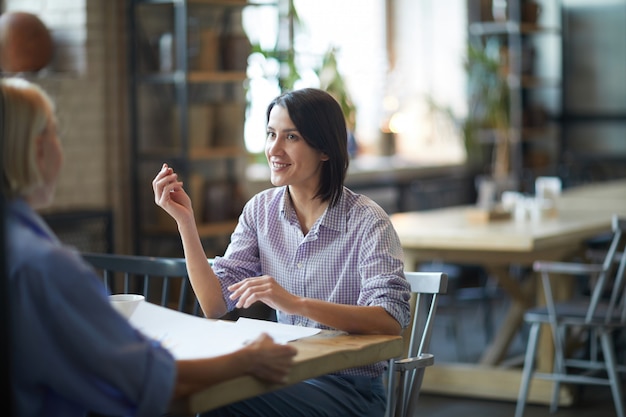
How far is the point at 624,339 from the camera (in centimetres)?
523

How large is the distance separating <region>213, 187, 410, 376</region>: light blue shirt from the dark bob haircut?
5 cm

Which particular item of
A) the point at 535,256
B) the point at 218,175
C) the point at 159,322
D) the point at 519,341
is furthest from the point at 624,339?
the point at 159,322

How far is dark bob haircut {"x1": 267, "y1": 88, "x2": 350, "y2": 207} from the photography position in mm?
2326

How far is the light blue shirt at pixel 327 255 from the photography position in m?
2.19

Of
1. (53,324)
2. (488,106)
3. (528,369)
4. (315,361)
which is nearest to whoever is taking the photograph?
(53,324)

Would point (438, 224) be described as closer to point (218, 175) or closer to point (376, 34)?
point (218, 175)

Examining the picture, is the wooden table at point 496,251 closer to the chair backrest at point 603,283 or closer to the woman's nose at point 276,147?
the chair backrest at point 603,283

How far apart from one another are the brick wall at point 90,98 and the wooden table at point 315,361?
9.39 feet

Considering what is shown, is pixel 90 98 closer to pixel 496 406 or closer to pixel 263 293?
pixel 496 406

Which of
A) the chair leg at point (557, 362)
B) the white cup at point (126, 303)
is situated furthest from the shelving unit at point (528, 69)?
the white cup at point (126, 303)

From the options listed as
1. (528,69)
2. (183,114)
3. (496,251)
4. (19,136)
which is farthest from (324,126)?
(528,69)

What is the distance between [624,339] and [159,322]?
3.81 metres

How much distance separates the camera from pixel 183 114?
15.6 feet

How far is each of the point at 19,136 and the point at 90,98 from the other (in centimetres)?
326
